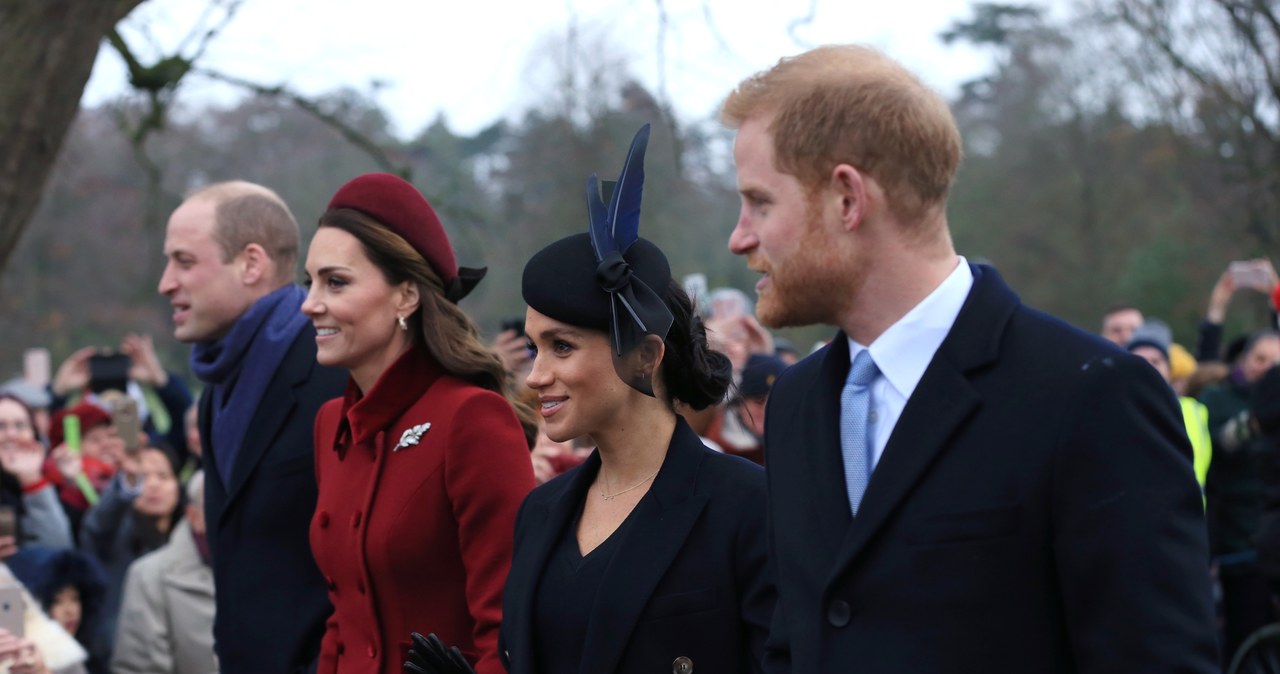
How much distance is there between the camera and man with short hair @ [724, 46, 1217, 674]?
2135 mm

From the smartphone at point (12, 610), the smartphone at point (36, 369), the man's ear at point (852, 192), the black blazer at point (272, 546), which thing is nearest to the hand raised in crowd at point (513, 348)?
the black blazer at point (272, 546)

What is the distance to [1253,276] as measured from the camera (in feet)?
34.0

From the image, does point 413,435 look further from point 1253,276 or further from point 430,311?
point 1253,276

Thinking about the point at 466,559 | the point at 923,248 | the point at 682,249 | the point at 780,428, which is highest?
the point at 923,248

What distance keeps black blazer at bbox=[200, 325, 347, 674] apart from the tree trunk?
1.26 metres

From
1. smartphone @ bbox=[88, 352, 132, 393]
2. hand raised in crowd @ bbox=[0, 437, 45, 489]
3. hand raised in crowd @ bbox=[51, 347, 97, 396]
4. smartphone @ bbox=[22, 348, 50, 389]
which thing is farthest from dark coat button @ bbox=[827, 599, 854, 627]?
smartphone @ bbox=[22, 348, 50, 389]

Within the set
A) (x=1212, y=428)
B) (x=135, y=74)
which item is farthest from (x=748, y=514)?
(x=1212, y=428)

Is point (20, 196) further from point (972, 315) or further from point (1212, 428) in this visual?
point (1212, 428)

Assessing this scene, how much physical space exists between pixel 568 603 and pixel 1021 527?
4.17 ft

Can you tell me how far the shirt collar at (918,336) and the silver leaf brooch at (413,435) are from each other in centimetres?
178

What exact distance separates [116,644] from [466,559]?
3343mm

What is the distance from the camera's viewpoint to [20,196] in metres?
5.07

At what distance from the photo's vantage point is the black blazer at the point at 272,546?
4.31 m

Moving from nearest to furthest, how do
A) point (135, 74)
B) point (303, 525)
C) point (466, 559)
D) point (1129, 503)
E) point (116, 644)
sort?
point (1129, 503) < point (466, 559) < point (303, 525) < point (116, 644) < point (135, 74)
